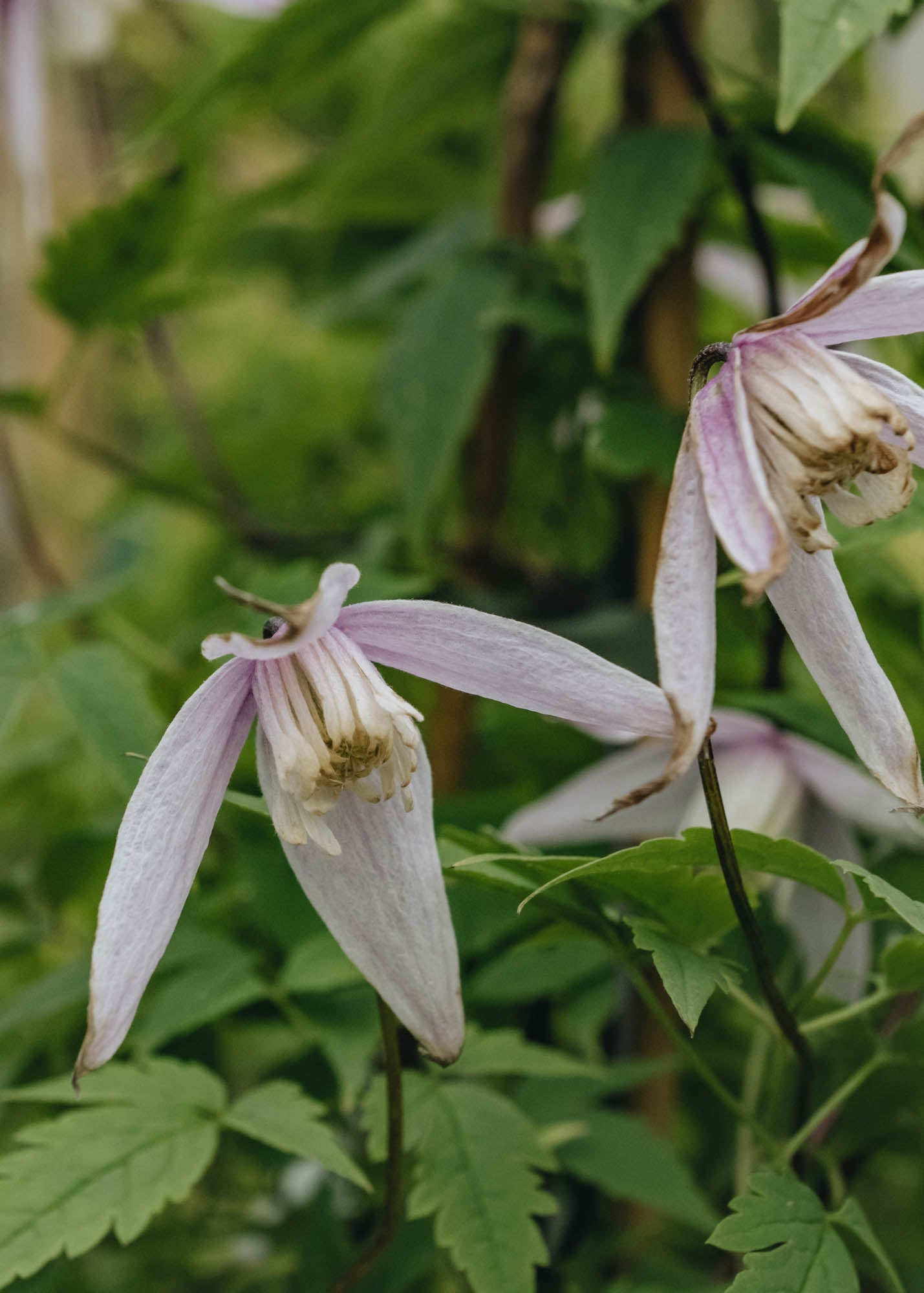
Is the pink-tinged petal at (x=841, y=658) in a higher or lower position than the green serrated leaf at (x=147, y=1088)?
higher

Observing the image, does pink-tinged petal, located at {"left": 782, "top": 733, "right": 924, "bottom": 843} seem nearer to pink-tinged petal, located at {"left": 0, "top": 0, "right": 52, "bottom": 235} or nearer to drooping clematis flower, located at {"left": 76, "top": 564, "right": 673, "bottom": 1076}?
drooping clematis flower, located at {"left": 76, "top": 564, "right": 673, "bottom": 1076}

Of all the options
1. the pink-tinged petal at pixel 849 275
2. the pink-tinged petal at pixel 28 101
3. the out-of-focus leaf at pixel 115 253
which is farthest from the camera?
the pink-tinged petal at pixel 28 101

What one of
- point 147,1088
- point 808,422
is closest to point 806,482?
point 808,422

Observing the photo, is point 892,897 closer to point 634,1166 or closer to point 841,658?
point 841,658

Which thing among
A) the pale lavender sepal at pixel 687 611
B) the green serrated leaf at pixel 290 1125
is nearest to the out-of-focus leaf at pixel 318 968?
the green serrated leaf at pixel 290 1125

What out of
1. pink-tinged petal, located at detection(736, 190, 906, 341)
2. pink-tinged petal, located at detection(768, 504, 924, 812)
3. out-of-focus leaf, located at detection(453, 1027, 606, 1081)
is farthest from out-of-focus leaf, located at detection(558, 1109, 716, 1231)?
pink-tinged petal, located at detection(736, 190, 906, 341)

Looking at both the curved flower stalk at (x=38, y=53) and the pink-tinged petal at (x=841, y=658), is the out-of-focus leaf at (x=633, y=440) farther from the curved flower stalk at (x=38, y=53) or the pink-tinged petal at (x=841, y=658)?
the curved flower stalk at (x=38, y=53)

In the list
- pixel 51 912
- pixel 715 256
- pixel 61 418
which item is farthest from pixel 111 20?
pixel 61 418
